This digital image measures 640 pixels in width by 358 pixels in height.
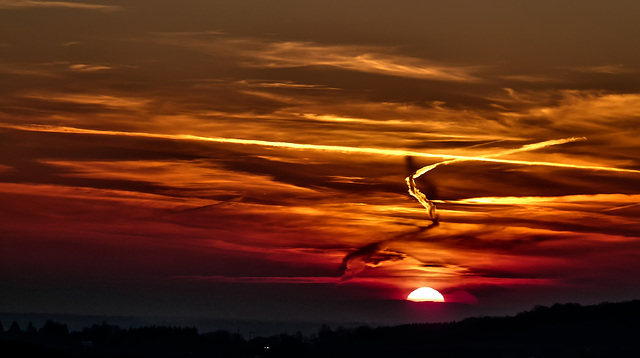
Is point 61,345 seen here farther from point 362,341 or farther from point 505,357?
point 505,357

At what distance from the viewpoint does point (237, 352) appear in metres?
160

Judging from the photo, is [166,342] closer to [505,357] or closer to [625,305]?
[505,357]

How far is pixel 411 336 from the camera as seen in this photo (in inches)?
6353

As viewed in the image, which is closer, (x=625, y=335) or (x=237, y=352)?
(x=625, y=335)

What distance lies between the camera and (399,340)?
159m

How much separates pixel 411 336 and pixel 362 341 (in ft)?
22.4

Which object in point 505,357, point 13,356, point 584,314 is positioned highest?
point 584,314

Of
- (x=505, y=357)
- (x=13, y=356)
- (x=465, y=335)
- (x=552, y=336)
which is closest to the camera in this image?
(x=13, y=356)

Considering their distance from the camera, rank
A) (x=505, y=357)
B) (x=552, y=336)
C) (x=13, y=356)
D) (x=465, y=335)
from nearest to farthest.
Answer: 1. (x=13, y=356)
2. (x=505, y=357)
3. (x=552, y=336)
4. (x=465, y=335)

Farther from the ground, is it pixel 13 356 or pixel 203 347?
pixel 203 347

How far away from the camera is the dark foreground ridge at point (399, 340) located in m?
138

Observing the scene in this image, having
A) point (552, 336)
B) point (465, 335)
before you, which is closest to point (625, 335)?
point (552, 336)

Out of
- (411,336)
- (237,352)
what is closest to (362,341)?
(411,336)

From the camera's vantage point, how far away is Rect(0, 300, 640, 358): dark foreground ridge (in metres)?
138
